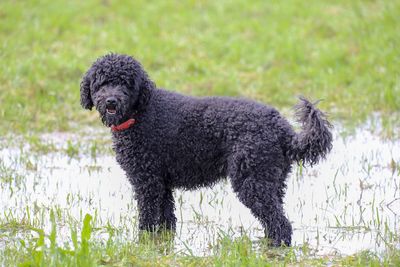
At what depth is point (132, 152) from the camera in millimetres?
6375

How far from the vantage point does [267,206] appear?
5.97 meters

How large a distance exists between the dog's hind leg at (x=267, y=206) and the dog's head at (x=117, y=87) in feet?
3.64

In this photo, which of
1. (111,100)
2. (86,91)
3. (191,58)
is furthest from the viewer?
(191,58)

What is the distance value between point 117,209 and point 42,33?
707 centimetres

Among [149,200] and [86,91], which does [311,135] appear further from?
[86,91]

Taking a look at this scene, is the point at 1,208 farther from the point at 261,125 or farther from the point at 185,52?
the point at 185,52

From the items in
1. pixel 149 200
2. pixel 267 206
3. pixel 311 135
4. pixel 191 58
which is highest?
pixel 191 58

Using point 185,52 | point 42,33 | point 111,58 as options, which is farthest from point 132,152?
point 42,33

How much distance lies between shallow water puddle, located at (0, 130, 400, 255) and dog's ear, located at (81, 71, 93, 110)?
901mm

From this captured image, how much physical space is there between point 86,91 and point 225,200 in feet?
5.91

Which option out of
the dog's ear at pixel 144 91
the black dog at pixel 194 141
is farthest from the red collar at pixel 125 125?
the dog's ear at pixel 144 91

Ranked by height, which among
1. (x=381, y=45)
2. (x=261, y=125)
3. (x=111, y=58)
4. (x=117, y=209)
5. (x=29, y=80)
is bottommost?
(x=117, y=209)

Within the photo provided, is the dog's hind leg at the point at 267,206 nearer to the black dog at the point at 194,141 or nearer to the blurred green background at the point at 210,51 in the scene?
the black dog at the point at 194,141

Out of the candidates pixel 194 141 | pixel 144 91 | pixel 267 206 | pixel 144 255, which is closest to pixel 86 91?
pixel 144 91
